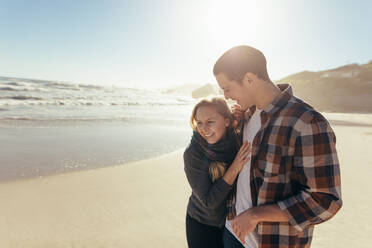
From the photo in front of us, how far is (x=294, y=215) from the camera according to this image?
3.86 ft

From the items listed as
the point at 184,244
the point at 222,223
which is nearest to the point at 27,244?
the point at 184,244

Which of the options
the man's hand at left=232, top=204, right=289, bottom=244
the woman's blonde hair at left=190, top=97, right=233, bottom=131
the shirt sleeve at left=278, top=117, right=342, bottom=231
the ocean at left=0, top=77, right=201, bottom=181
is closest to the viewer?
the shirt sleeve at left=278, top=117, right=342, bottom=231

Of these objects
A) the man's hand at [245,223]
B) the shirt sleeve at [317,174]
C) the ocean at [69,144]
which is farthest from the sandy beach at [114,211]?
the shirt sleeve at [317,174]

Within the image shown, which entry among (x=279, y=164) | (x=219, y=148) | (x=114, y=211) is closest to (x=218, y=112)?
(x=219, y=148)

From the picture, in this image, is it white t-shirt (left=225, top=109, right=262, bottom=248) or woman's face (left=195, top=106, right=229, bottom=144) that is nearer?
white t-shirt (left=225, top=109, right=262, bottom=248)

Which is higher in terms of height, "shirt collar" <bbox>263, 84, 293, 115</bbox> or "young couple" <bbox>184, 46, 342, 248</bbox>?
"shirt collar" <bbox>263, 84, 293, 115</bbox>

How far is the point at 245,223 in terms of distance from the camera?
1293 mm

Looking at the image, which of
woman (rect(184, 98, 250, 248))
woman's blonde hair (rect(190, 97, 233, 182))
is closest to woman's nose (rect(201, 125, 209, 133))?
woman (rect(184, 98, 250, 248))

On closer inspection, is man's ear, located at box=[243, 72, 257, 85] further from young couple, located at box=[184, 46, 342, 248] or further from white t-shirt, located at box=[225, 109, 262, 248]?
white t-shirt, located at box=[225, 109, 262, 248]

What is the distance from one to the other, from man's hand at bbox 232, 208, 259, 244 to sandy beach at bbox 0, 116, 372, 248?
2368 millimetres

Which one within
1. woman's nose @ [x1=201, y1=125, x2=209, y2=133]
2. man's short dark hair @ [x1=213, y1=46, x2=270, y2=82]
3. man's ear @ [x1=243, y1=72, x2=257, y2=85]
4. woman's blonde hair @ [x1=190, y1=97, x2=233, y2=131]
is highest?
man's short dark hair @ [x1=213, y1=46, x2=270, y2=82]

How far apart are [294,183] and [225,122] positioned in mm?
693

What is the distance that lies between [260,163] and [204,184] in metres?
0.49

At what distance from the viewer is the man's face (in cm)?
145
